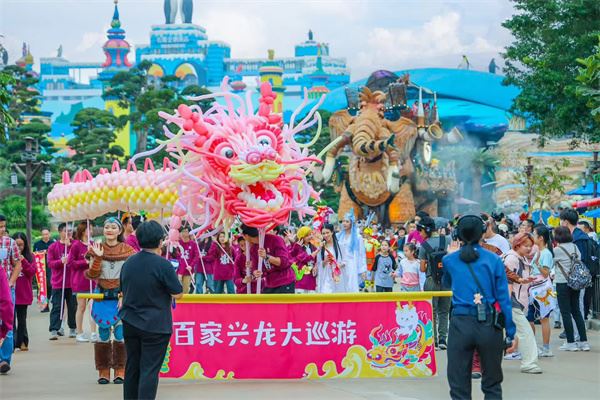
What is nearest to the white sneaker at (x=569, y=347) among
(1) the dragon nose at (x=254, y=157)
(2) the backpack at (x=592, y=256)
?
(2) the backpack at (x=592, y=256)

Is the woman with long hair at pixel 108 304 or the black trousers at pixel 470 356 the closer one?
the black trousers at pixel 470 356

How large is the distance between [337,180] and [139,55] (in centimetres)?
12578

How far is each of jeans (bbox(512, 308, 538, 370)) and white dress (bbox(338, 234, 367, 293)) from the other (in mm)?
6147

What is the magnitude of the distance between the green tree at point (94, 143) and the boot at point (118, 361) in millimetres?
47098

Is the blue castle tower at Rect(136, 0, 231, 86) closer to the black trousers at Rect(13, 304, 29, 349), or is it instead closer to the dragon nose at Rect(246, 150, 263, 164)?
the black trousers at Rect(13, 304, 29, 349)

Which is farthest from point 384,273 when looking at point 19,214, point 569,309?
point 19,214

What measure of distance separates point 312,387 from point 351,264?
733 centimetres

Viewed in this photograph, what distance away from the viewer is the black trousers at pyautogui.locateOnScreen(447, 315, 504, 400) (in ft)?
27.0

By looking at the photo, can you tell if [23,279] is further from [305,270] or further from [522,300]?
[522,300]

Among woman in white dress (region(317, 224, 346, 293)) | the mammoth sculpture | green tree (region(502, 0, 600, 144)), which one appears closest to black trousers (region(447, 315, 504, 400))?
woman in white dress (region(317, 224, 346, 293))

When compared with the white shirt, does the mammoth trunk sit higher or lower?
higher

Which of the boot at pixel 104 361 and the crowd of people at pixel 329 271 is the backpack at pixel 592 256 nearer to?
the crowd of people at pixel 329 271

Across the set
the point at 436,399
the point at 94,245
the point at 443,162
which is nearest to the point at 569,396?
the point at 436,399

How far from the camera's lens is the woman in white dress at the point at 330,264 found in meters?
17.8
